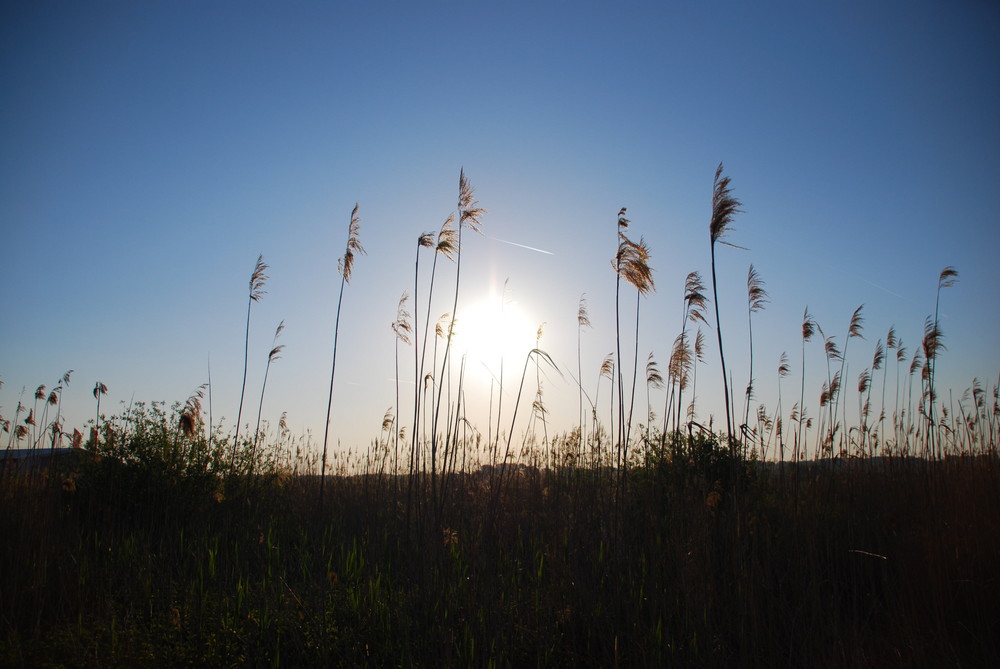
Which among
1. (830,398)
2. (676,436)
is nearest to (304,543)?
(676,436)

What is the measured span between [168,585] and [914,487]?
275 inches

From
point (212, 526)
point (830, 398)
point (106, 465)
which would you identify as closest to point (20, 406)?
point (106, 465)

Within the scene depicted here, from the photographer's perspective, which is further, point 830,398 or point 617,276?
point 830,398

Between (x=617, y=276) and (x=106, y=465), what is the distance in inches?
243

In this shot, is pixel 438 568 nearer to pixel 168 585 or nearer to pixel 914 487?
pixel 168 585

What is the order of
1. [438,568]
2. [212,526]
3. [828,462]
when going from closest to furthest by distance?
[438,568] < [212,526] < [828,462]

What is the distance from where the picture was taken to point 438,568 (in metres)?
3.26

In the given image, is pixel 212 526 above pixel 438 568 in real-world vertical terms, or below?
below

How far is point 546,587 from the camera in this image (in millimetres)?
3742

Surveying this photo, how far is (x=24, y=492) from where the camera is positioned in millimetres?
5145

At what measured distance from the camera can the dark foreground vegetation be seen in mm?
2916

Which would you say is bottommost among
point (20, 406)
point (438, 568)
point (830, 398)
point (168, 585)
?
point (168, 585)

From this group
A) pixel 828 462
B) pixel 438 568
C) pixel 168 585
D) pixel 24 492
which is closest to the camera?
pixel 438 568

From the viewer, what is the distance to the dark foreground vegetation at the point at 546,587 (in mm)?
2916
